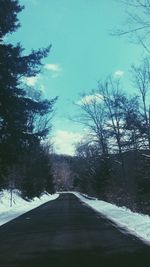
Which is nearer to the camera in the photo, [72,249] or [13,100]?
[72,249]

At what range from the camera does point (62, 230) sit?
19609mm

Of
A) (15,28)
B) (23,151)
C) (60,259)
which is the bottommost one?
(60,259)

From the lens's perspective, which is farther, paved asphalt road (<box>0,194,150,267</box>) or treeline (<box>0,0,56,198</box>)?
treeline (<box>0,0,56,198</box>)

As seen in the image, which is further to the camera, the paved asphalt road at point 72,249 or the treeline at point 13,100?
the treeline at point 13,100

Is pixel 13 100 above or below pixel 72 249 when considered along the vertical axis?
above

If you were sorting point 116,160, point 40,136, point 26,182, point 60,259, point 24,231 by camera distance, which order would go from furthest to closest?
1. point 26,182
2. point 116,160
3. point 40,136
4. point 24,231
5. point 60,259

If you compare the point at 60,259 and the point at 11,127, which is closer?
the point at 60,259

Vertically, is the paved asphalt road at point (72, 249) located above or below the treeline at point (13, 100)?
below

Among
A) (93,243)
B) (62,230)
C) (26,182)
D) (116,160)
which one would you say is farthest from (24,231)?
(26,182)

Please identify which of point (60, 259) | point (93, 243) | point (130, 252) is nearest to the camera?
point (60, 259)

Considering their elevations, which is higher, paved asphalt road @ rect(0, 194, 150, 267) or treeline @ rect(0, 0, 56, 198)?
treeline @ rect(0, 0, 56, 198)

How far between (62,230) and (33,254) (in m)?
7.01

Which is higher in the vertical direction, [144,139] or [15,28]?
[15,28]

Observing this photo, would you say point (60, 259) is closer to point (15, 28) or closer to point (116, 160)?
point (15, 28)
